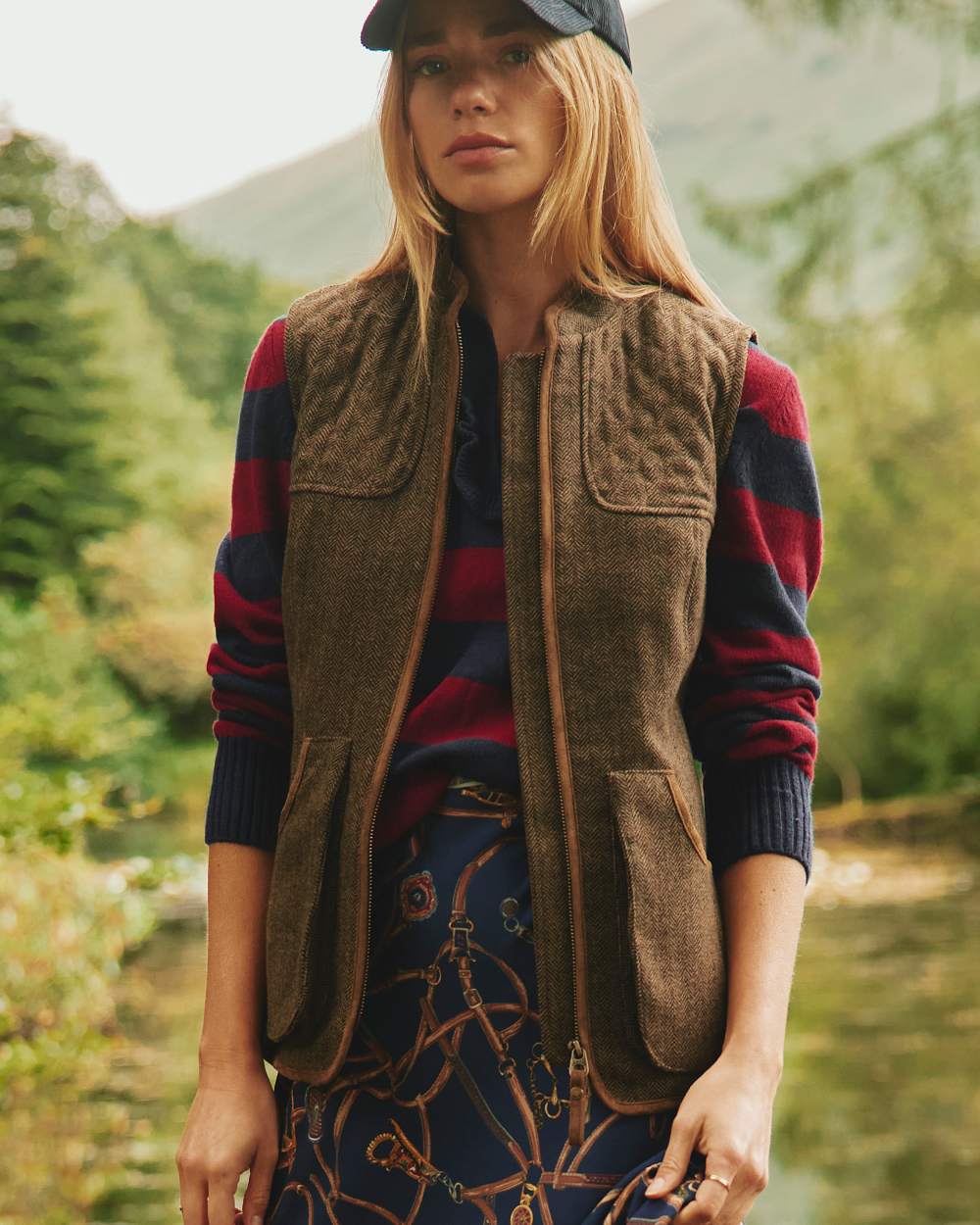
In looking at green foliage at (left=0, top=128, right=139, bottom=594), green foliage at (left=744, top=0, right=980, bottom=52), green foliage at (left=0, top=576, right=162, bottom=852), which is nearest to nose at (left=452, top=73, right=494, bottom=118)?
green foliage at (left=744, top=0, right=980, bottom=52)

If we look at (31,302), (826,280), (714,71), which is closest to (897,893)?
(826,280)

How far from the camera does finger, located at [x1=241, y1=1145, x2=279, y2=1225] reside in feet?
3.93

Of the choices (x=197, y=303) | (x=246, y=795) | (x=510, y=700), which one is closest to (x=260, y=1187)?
(x=246, y=795)

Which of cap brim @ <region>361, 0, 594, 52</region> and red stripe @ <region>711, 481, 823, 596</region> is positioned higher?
cap brim @ <region>361, 0, 594, 52</region>

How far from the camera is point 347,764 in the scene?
117 cm

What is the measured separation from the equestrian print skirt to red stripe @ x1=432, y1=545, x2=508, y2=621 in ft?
0.38

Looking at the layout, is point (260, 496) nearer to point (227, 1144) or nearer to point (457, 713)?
point (457, 713)

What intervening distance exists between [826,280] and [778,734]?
8261 mm

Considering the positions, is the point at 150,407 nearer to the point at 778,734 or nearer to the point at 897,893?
the point at 897,893

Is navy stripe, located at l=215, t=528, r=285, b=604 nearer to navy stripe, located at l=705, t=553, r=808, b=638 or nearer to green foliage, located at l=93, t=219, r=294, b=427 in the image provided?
navy stripe, located at l=705, t=553, r=808, b=638

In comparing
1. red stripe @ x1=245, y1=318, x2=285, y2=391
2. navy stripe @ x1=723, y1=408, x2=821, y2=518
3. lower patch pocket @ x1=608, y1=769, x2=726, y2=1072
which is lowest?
lower patch pocket @ x1=608, y1=769, x2=726, y2=1072

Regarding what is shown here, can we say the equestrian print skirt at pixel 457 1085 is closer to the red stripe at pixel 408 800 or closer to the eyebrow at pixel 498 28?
the red stripe at pixel 408 800

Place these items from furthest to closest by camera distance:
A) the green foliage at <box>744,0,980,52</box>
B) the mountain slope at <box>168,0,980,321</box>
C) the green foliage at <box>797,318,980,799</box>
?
the mountain slope at <box>168,0,980,321</box> < the green foliage at <box>797,318,980,799</box> < the green foliage at <box>744,0,980,52</box>

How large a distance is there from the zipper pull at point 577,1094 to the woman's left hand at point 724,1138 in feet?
0.19
